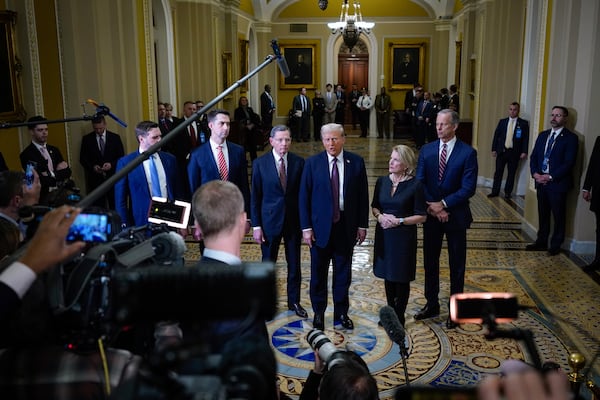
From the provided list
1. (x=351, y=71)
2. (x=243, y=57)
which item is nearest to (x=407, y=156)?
(x=243, y=57)

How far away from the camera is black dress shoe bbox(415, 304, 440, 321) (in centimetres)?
489

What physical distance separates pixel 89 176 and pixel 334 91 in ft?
46.6

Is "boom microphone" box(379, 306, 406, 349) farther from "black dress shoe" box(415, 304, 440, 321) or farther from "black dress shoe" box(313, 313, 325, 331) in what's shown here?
"black dress shoe" box(415, 304, 440, 321)

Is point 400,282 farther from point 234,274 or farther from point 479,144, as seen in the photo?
point 479,144

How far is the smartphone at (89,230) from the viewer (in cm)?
167

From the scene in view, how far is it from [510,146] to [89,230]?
8786 mm

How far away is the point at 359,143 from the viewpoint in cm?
1822

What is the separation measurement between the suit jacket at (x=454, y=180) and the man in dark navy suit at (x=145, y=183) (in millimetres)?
2074

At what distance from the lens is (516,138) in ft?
30.5

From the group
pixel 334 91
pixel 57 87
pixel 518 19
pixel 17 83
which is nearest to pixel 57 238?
pixel 17 83

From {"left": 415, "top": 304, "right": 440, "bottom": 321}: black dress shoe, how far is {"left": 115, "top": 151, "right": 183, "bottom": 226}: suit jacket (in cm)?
227

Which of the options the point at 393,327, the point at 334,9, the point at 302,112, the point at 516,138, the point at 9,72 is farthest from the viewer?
the point at 334,9

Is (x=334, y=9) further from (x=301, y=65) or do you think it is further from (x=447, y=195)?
(x=447, y=195)

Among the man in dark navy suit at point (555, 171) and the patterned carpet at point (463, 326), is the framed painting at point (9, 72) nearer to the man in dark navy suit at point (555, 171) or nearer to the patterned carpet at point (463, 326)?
the patterned carpet at point (463, 326)
